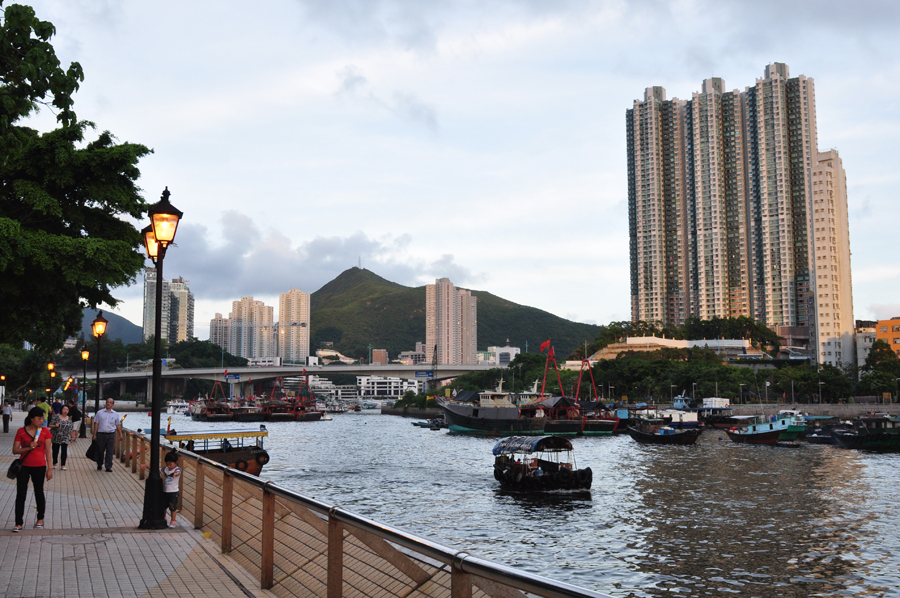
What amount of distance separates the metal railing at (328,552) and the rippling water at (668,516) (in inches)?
415

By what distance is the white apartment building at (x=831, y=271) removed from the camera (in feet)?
498

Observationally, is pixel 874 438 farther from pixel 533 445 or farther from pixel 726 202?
pixel 726 202

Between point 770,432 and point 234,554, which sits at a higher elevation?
point 234,554

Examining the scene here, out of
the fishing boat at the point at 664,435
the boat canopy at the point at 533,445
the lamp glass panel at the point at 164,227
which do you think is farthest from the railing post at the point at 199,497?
the fishing boat at the point at 664,435

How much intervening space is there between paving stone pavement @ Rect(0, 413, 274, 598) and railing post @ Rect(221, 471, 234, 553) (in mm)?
220

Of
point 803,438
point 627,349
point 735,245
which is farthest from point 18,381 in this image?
point 735,245

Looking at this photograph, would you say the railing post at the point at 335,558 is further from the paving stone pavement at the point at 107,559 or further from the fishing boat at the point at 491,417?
the fishing boat at the point at 491,417

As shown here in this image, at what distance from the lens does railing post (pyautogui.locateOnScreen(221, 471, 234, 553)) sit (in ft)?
34.4

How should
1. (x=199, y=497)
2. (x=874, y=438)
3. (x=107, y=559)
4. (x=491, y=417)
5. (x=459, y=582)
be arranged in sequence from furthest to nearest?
1. (x=491, y=417)
2. (x=874, y=438)
3. (x=199, y=497)
4. (x=107, y=559)
5. (x=459, y=582)

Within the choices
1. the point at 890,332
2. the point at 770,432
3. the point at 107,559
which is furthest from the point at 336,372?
the point at 107,559

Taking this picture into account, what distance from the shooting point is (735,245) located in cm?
18038

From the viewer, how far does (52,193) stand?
15961 mm

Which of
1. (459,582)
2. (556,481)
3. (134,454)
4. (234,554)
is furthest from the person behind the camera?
(556,481)

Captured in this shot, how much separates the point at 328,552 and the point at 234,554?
424 centimetres
